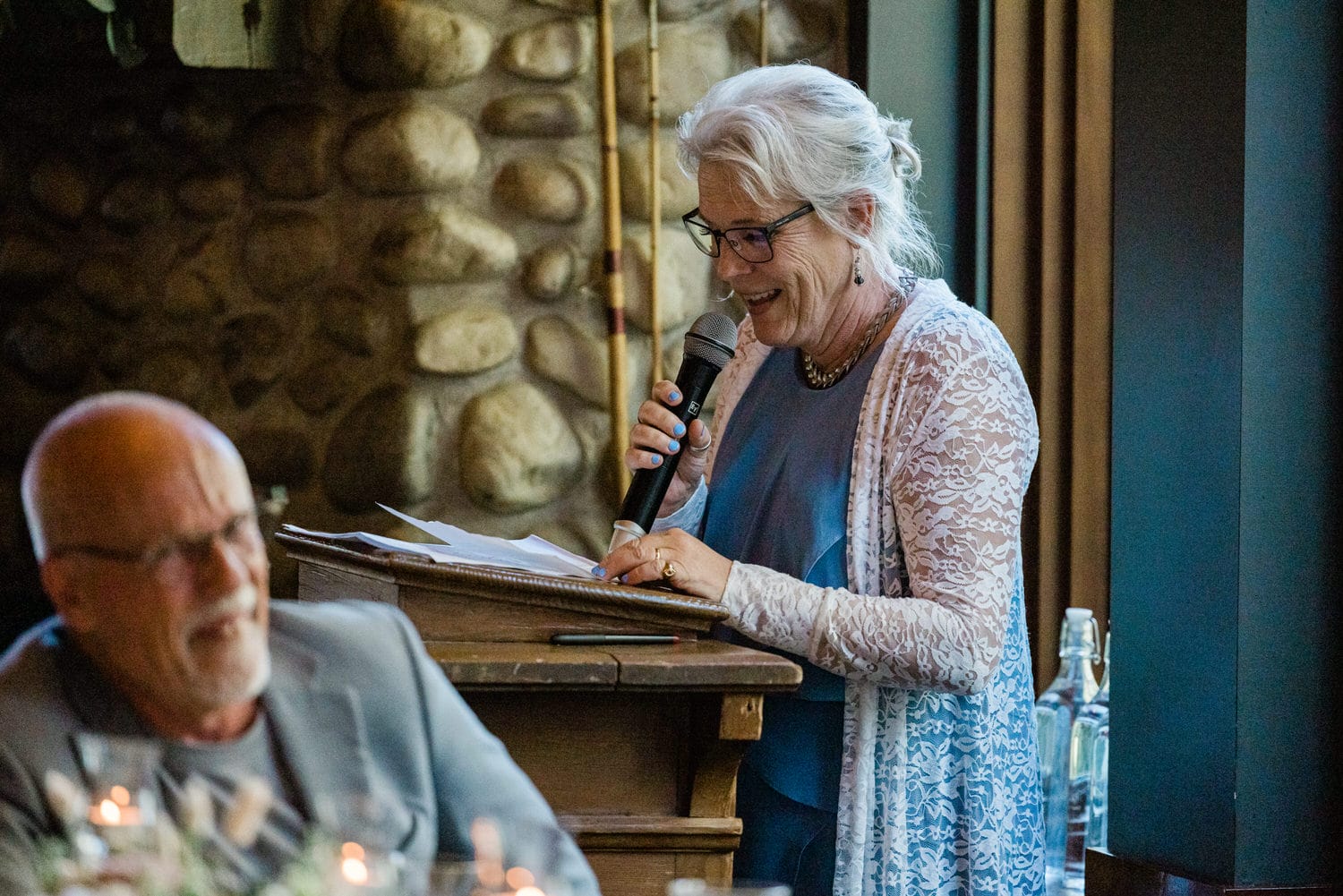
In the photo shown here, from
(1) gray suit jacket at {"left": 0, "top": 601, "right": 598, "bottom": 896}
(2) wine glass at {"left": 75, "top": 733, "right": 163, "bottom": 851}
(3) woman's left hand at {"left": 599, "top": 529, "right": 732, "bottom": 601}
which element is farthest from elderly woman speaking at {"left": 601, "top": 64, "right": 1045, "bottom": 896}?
(2) wine glass at {"left": 75, "top": 733, "right": 163, "bottom": 851}

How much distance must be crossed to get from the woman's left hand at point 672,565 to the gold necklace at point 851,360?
297 millimetres

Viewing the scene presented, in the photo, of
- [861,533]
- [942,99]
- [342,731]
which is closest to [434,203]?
[942,99]

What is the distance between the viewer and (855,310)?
149 centimetres

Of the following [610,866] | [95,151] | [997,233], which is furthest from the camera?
[997,233]

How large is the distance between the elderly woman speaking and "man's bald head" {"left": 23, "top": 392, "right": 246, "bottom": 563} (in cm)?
69

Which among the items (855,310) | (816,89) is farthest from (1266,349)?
(816,89)

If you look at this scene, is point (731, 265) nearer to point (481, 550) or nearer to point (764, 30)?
point (481, 550)

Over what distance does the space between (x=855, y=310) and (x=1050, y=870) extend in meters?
1.15

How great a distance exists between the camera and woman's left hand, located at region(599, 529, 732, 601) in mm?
1280

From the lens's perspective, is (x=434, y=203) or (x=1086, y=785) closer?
(x=1086, y=785)

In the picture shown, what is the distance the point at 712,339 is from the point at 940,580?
329 mm

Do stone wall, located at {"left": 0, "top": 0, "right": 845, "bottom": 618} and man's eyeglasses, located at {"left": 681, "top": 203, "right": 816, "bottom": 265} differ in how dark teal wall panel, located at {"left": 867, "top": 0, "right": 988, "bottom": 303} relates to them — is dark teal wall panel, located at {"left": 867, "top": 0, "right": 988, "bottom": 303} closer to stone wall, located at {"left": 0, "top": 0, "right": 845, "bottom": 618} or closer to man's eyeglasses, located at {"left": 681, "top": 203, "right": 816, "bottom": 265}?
stone wall, located at {"left": 0, "top": 0, "right": 845, "bottom": 618}

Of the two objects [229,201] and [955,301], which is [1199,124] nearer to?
[955,301]

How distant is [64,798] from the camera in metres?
0.61
